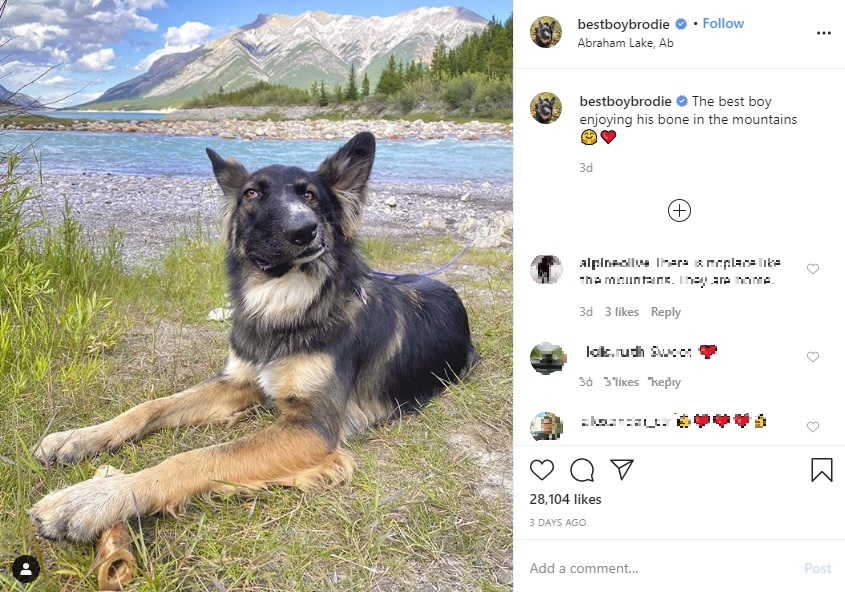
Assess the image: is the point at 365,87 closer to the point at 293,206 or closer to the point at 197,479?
the point at 293,206

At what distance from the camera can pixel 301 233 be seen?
2883 millimetres
